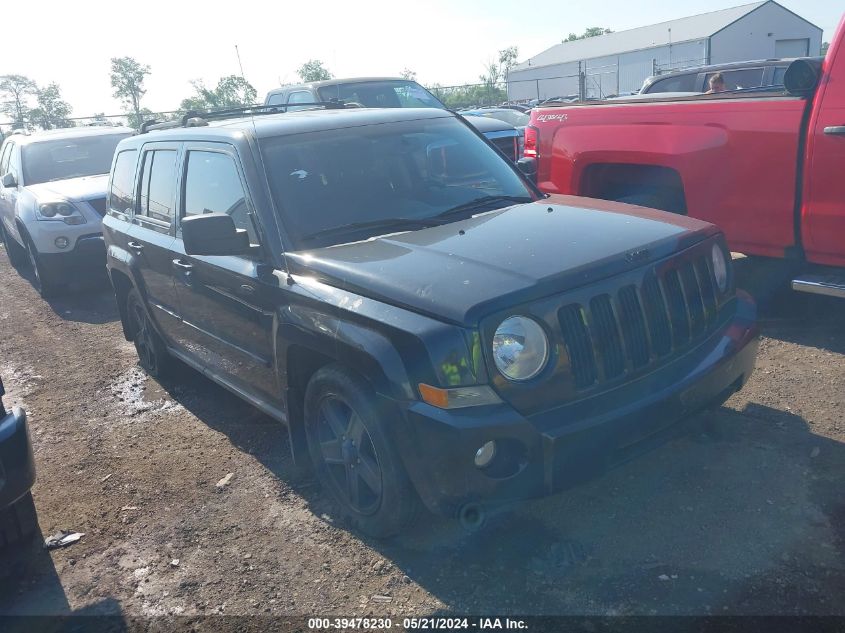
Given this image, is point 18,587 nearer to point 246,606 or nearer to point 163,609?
point 163,609

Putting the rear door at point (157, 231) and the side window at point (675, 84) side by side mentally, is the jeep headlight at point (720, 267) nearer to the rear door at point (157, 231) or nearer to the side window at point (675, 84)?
the rear door at point (157, 231)

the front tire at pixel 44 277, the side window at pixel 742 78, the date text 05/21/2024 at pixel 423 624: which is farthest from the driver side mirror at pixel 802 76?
the front tire at pixel 44 277

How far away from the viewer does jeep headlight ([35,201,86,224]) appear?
888 cm

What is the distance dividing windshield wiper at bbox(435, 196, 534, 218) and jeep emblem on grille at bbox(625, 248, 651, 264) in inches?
43.1

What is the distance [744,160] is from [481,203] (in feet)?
6.82

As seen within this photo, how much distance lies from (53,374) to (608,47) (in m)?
54.5

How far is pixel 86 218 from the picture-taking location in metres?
8.95

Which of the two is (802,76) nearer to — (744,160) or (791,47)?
(744,160)

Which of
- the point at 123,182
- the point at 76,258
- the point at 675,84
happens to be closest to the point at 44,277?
the point at 76,258

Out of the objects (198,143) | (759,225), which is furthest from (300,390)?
(759,225)

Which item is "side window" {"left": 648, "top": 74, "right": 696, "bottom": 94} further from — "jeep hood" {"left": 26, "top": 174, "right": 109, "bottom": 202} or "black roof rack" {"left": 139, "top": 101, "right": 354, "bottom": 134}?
"jeep hood" {"left": 26, "top": 174, "right": 109, "bottom": 202}

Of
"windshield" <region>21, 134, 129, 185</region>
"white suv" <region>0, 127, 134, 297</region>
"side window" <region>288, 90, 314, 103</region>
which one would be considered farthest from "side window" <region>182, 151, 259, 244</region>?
"side window" <region>288, 90, 314, 103</region>

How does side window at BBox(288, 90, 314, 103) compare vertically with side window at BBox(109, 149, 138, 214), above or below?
above

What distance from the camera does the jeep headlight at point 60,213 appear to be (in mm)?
8875
